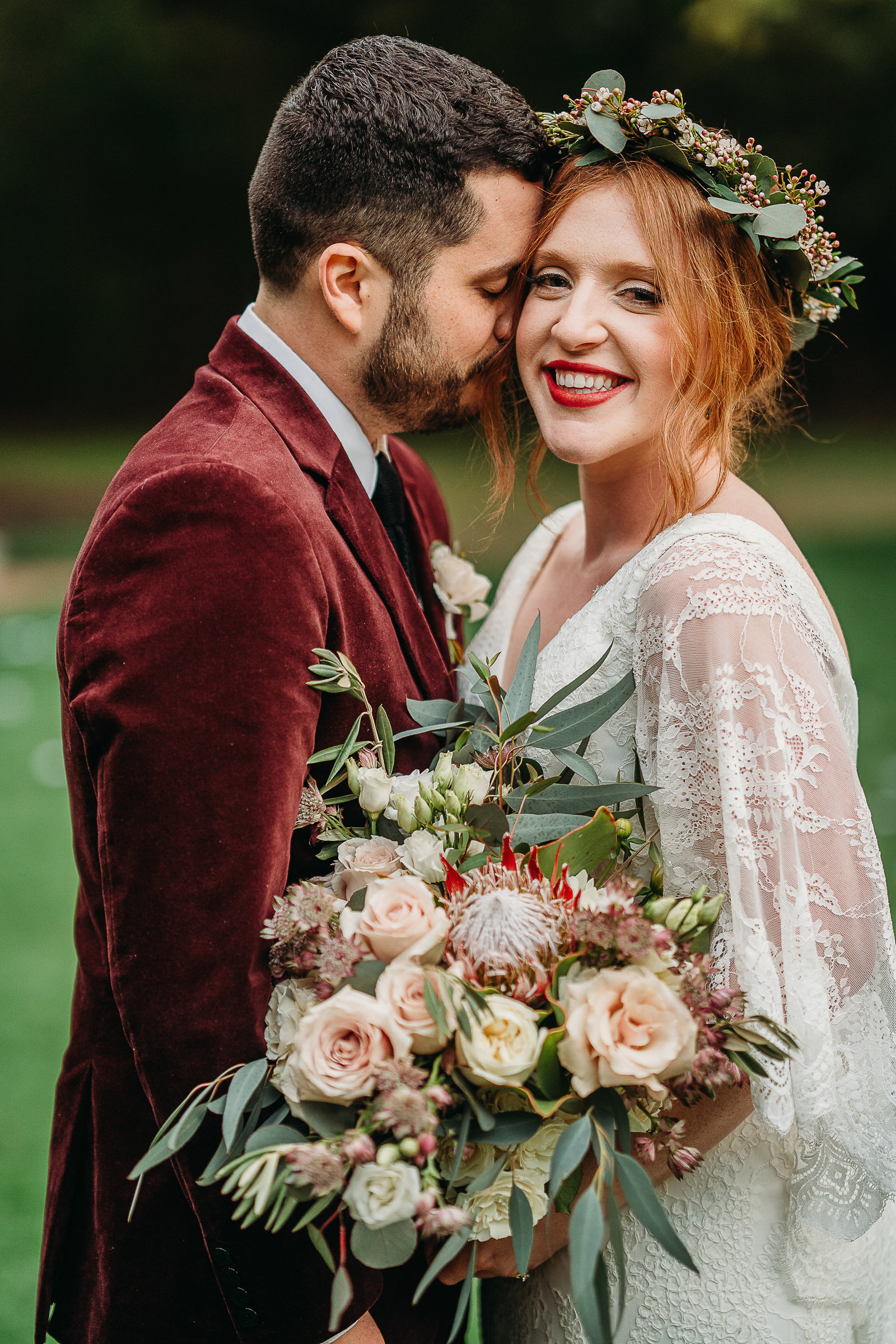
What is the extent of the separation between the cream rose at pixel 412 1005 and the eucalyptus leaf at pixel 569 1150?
0.17 meters

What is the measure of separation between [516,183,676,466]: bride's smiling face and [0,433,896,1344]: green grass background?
0.46 meters

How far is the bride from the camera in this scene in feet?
5.13

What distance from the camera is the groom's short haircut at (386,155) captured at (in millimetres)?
1923

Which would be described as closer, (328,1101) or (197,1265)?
(328,1101)

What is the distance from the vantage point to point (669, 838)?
1656 millimetres

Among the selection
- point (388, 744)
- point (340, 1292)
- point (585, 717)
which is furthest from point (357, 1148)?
point (585, 717)

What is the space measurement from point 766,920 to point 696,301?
1.08 meters

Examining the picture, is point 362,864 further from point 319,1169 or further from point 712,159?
point 712,159

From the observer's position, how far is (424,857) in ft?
4.64

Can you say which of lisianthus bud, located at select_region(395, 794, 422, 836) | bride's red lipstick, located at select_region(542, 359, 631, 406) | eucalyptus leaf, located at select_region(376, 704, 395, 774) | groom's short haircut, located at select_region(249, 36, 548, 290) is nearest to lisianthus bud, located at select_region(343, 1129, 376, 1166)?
lisianthus bud, located at select_region(395, 794, 422, 836)

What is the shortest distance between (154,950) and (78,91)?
19866 millimetres

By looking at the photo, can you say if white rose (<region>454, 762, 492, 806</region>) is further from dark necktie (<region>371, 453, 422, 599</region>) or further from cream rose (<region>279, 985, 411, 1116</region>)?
dark necktie (<region>371, 453, 422, 599</region>)

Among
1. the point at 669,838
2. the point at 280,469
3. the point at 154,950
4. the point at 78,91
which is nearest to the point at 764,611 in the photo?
the point at 669,838

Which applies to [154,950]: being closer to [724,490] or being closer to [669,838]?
[669,838]
